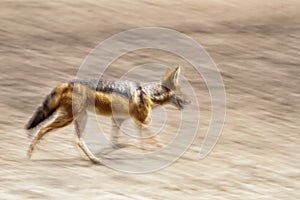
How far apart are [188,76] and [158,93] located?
2688 mm

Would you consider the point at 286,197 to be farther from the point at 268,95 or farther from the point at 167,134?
the point at 268,95

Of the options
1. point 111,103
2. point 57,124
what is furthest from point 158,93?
point 57,124

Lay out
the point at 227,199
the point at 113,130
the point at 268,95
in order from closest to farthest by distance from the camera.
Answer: the point at 227,199 → the point at 113,130 → the point at 268,95

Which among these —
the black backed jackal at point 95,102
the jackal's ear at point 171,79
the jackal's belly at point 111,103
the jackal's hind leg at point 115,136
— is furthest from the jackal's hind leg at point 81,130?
the jackal's ear at point 171,79

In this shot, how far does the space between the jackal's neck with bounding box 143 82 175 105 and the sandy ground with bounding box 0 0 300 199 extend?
1.72 ft

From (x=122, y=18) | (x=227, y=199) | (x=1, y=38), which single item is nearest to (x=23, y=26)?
(x=1, y=38)

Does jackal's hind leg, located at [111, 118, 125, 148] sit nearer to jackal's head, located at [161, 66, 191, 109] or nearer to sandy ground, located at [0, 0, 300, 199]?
sandy ground, located at [0, 0, 300, 199]

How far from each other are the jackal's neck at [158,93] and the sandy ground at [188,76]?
52 cm

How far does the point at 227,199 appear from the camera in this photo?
210 inches

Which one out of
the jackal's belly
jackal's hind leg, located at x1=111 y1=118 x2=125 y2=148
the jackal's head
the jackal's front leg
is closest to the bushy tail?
the jackal's belly

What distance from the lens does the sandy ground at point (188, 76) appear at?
548 cm

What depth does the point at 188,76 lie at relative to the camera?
27.6ft

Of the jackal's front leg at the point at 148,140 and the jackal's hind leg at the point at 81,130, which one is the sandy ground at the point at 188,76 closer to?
the jackal's hind leg at the point at 81,130

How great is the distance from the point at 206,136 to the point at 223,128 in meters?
0.26
